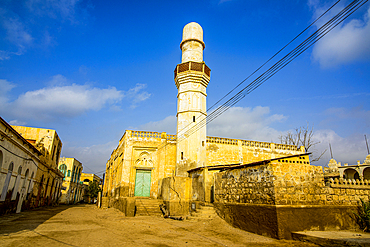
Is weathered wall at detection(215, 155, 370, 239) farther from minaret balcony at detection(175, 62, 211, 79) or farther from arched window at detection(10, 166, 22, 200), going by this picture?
arched window at detection(10, 166, 22, 200)

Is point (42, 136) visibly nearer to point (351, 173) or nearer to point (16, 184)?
point (16, 184)

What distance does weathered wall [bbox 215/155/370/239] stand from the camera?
305 inches

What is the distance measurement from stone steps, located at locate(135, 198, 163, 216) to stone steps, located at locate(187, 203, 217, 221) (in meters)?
3.39

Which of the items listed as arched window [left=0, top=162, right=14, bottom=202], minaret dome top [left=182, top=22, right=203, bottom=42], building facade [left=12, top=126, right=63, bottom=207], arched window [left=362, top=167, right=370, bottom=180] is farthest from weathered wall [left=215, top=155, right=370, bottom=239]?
building facade [left=12, top=126, right=63, bottom=207]

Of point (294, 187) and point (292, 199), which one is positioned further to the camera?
point (294, 187)

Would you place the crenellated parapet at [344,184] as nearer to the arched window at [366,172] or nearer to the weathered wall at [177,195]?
the weathered wall at [177,195]

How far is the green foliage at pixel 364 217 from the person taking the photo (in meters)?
8.52

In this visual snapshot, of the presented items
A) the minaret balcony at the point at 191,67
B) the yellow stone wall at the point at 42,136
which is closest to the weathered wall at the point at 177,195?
the minaret balcony at the point at 191,67

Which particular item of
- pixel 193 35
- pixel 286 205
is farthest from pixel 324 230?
pixel 193 35

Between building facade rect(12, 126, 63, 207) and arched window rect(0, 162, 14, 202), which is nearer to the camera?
arched window rect(0, 162, 14, 202)

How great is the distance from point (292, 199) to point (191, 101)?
11.8 m

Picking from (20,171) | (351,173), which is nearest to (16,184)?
(20,171)

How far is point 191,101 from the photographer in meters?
18.4

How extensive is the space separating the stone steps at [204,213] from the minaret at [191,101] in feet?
17.2
